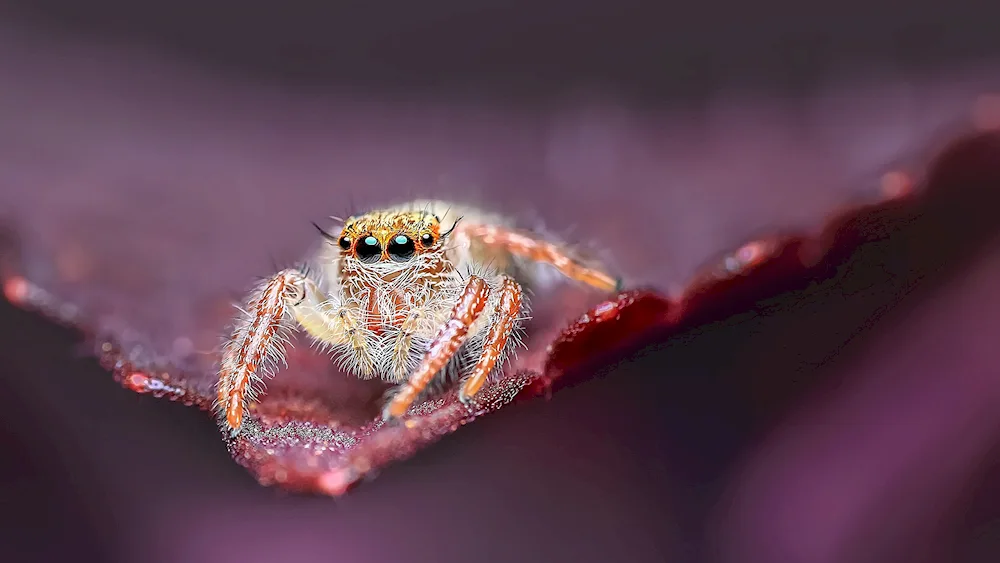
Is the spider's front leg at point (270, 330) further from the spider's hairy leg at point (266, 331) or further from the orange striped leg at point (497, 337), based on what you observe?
the orange striped leg at point (497, 337)

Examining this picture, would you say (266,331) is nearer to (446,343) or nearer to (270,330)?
(270,330)

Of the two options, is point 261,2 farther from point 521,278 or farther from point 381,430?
point 381,430

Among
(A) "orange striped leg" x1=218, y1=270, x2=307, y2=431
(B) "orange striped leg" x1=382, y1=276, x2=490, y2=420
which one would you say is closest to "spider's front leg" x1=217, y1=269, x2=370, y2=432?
(A) "orange striped leg" x1=218, y1=270, x2=307, y2=431

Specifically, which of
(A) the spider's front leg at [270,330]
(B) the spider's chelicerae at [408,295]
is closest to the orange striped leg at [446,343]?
(B) the spider's chelicerae at [408,295]

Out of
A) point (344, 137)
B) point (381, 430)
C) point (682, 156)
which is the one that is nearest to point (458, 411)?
point (381, 430)

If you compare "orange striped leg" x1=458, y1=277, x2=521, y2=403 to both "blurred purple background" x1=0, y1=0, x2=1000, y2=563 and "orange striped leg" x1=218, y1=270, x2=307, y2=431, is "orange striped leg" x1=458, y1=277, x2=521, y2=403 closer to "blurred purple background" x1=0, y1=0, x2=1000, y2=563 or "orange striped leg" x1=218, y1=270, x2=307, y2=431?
Result: "blurred purple background" x1=0, y1=0, x2=1000, y2=563
